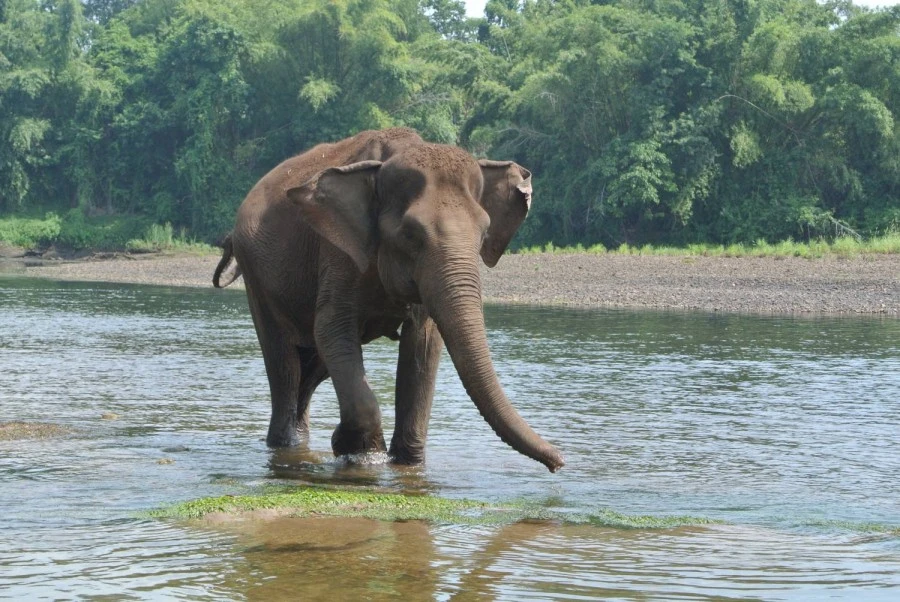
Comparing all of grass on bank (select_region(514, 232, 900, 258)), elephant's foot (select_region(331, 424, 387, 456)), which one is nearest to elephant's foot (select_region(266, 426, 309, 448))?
elephant's foot (select_region(331, 424, 387, 456))

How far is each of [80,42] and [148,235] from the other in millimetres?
17846

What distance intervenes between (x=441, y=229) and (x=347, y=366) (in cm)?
152

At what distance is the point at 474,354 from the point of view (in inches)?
295

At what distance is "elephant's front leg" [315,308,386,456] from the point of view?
882 cm

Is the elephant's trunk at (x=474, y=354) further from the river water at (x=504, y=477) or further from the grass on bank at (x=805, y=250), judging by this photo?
the grass on bank at (x=805, y=250)

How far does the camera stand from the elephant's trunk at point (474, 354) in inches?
287

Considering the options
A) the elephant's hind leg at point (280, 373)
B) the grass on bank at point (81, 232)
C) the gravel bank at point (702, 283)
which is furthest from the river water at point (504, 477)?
the grass on bank at point (81, 232)

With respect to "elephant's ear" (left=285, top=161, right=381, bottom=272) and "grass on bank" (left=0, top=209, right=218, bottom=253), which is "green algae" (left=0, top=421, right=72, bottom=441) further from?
"grass on bank" (left=0, top=209, right=218, bottom=253)

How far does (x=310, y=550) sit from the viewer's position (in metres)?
6.71

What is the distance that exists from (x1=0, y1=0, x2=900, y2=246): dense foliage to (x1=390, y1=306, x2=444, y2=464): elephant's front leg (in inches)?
1347

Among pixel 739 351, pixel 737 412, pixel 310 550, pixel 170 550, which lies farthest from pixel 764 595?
pixel 739 351

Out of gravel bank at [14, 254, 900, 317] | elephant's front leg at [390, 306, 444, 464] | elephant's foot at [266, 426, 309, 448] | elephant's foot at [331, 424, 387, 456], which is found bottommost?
elephant's foot at [266, 426, 309, 448]

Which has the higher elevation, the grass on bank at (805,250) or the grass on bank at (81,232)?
the grass on bank at (805,250)

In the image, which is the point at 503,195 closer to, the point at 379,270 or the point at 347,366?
the point at 379,270
